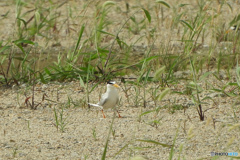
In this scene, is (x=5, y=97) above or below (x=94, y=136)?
below

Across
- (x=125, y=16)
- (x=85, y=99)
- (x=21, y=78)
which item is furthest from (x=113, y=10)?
(x=85, y=99)

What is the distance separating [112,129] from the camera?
3.54 m

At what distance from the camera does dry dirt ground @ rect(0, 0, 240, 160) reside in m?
3.07

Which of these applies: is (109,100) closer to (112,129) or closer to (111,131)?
(112,129)

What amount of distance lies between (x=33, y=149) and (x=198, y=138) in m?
1.13

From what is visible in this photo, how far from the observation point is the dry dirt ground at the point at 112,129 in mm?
3072

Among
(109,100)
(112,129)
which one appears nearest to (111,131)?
(112,129)

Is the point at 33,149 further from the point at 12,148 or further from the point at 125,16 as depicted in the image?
the point at 125,16

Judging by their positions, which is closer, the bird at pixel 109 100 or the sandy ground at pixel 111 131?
the sandy ground at pixel 111 131

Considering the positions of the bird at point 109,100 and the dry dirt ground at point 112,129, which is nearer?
the dry dirt ground at point 112,129

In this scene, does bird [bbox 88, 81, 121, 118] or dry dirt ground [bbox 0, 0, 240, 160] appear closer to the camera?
dry dirt ground [bbox 0, 0, 240, 160]

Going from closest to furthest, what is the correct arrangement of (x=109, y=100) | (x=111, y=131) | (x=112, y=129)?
(x=111, y=131) < (x=112, y=129) < (x=109, y=100)

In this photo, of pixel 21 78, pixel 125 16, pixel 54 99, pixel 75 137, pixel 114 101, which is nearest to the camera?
pixel 75 137

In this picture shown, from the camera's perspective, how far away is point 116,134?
11.3ft
